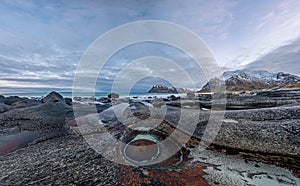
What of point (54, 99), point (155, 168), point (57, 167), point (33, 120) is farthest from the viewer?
point (54, 99)

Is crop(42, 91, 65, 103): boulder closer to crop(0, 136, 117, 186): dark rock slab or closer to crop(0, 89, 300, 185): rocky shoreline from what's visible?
crop(0, 89, 300, 185): rocky shoreline

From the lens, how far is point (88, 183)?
15.5 ft

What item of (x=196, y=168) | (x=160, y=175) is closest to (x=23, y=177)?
(x=160, y=175)

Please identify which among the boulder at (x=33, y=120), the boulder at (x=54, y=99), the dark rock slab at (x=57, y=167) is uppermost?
the boulder at (x=54, y=99)

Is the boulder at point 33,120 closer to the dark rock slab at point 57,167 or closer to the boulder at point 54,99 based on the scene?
the dark rock slab at point 57,167

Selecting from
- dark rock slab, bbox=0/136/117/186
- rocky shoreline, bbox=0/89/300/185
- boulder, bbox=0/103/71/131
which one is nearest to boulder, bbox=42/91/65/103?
boulder, bbox=0/103/71/131

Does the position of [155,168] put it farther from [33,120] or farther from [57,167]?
[33,120]

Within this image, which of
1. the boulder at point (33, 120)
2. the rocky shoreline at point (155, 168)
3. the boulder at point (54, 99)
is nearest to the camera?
the rocky shoreline at point (155, 168)

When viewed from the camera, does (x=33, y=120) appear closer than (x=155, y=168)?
No

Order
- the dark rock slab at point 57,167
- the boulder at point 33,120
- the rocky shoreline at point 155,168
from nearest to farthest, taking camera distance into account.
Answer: the dark rock slab at point 57,167, the rocky shoreline at point 155,168, the boulder at point 33,120

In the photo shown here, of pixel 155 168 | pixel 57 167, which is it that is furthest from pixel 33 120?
pixel 155 168

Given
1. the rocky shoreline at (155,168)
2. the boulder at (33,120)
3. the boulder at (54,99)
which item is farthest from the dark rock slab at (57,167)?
the boulder at (54,99)

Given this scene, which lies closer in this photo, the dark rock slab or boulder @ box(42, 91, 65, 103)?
the dark rock slab

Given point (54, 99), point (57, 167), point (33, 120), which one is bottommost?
point (57, 167)
